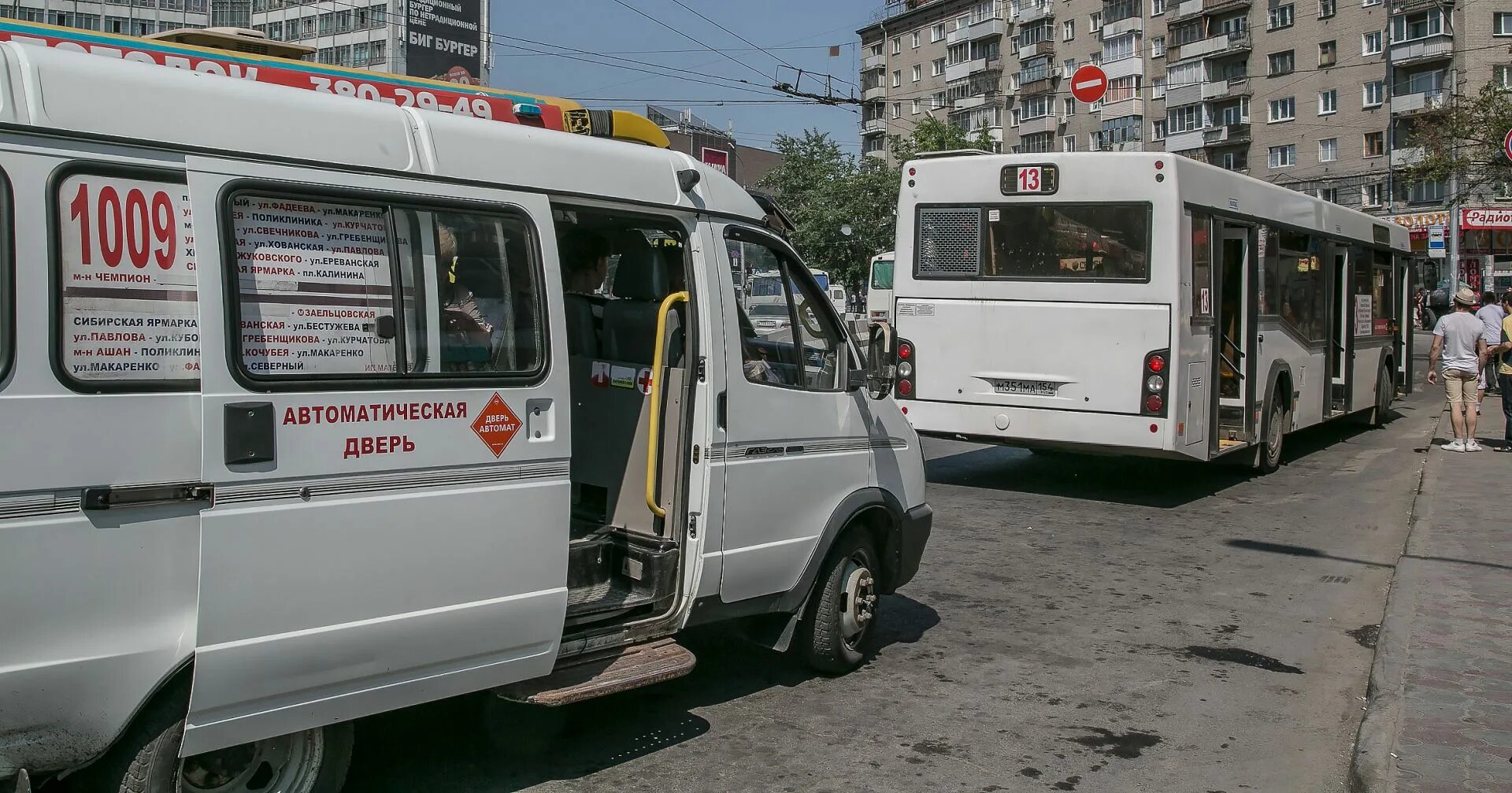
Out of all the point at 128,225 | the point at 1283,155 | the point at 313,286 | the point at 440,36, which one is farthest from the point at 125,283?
the point at 1283,155

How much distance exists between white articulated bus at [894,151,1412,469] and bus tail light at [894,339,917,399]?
17 millimetres

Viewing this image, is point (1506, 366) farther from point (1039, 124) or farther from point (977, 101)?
point (977, 101)

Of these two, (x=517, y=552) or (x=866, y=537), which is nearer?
(x=517, y=552)

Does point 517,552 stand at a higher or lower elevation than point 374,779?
higher

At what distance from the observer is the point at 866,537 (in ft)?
21.0

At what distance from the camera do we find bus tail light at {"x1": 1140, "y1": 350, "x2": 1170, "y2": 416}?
10977 mm

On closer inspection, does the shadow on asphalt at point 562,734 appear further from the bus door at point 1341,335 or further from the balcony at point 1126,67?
the balcony at point 1126,67

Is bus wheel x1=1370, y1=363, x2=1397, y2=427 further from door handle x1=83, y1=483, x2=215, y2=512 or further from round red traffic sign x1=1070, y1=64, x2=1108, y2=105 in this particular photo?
door handle x1=83, y1=483, x2=215, y2=512

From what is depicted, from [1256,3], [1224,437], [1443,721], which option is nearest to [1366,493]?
[1224,437]

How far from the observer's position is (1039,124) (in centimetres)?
8012

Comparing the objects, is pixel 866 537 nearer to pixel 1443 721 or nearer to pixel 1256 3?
pixel 1443 721

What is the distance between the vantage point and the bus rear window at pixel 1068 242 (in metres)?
11.2

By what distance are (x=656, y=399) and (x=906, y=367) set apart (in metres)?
7.26

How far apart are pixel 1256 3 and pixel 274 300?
73735mm
